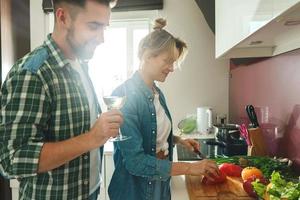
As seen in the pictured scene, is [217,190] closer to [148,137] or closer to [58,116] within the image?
[148,137]

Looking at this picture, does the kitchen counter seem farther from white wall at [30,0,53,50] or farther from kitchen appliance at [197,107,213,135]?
white wall at [30,0,53,50]

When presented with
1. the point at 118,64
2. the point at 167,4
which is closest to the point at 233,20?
the point at 167,4

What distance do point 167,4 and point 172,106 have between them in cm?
88

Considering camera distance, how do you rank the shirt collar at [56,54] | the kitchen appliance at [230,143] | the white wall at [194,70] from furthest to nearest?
1. the white wall at [194,70]
2. the kitchen appliance at [230,143]
3. the shirt collar at [56,54]

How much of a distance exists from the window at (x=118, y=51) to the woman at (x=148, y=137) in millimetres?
1505

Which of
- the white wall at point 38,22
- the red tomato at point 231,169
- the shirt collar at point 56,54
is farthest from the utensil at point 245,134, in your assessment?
the white wall at point 38,22

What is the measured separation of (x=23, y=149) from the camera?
0.71 meters

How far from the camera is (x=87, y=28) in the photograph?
0.85m

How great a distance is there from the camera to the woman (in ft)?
3.32

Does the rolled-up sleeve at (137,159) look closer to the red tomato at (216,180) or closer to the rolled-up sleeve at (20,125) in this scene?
the red tomato at (216,180)

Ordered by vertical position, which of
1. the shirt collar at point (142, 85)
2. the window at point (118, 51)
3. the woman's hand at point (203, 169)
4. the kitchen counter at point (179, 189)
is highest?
the window at point (118, 51)

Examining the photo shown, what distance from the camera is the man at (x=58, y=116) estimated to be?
28.1 inches

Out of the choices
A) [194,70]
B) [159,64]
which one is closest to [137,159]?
[159,64]

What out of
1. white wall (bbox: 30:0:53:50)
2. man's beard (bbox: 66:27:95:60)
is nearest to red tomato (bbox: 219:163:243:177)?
man's beard (bbox: 66:27:95:60)
